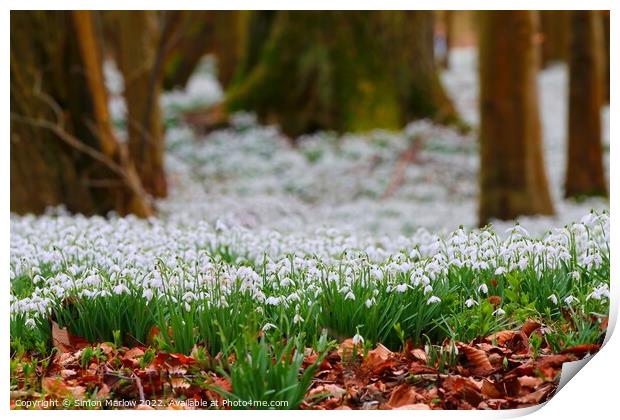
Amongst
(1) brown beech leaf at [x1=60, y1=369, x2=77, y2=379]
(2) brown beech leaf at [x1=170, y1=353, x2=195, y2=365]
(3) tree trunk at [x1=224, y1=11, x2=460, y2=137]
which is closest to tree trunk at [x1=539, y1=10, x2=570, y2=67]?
(3) tree trunk at [x1=224, y1=11, x2=460, y2=137]

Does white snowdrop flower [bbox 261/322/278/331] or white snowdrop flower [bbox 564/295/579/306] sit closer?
white snowdrop flower [bbox 261/322/278/331]

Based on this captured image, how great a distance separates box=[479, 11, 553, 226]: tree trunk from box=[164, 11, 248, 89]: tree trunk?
561 centimetres

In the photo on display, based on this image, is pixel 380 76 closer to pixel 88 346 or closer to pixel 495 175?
pixel 495 175

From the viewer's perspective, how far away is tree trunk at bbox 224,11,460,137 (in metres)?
9.67

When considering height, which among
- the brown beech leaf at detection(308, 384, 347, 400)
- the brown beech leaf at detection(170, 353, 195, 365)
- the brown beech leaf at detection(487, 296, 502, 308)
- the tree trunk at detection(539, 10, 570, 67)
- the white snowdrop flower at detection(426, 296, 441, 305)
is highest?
the tree trunk at detection(539, 10, 570, 67)

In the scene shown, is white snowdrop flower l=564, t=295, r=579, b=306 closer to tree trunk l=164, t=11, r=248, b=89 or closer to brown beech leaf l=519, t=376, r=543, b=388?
brown beech leaf l=519, t=376, r=543, b=388

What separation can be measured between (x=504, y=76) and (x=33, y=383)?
4654 millimetres

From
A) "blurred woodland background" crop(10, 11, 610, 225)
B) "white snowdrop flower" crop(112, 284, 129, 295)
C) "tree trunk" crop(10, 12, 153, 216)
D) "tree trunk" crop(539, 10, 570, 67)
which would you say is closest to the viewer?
"white snowdrop flower" crop(112, 284, 129, 295)

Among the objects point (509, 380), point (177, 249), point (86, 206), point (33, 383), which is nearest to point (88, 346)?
point (33, 383)

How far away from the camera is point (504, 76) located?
22.7ft

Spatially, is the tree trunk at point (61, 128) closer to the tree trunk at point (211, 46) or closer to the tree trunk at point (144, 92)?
the tree trunk at point (144, 92)

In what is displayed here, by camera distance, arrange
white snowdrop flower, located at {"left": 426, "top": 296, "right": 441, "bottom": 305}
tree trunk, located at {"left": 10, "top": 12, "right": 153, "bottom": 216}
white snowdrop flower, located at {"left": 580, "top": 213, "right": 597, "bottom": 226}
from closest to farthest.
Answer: white snowdrop flower, located at {"left": 426, "top": 296, "right": 441, "bottom": 305} → white snowdrop flower, located at {"left": 580, "top": 213, "right": 597, "bottom": 226} → tree trunk, located at {"left": 10, "top": 12, "right": 153, "bottom": 216}

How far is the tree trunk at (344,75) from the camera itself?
967 cm

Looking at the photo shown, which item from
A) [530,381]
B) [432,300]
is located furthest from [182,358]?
[530,381]
